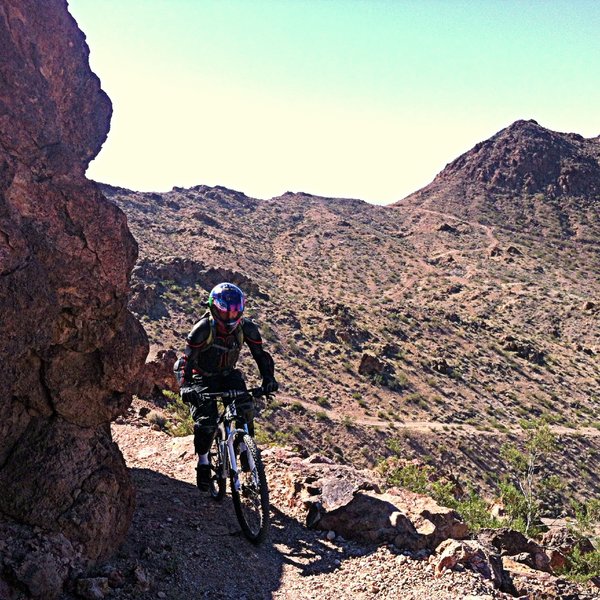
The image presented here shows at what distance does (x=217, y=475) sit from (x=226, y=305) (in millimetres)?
2086

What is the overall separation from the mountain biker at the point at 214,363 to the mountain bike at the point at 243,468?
10 cm

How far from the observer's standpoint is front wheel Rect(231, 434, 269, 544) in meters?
5.75

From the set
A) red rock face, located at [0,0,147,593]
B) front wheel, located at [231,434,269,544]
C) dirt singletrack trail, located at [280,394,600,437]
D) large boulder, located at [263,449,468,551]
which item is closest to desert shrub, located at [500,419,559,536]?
dirt singletrack trail, located at [280,394,600,437]

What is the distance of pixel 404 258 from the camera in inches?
2913

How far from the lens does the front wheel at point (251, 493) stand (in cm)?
575

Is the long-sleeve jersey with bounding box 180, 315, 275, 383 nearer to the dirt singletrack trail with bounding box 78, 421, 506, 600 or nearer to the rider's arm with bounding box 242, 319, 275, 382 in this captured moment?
the rider's arm with bounding box 242, 319, 275, 382

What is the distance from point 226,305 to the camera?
20.0 feet

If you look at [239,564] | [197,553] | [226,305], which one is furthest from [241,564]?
[226,305]

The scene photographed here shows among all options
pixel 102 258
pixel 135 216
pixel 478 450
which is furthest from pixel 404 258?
pixel 102 258

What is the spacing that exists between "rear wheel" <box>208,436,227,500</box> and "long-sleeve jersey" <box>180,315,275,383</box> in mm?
849

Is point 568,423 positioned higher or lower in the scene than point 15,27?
lower

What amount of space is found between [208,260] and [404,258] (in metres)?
30.5

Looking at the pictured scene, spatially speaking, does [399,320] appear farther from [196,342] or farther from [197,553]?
[197,553]

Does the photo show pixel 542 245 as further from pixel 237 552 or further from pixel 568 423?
pixel 237 552
